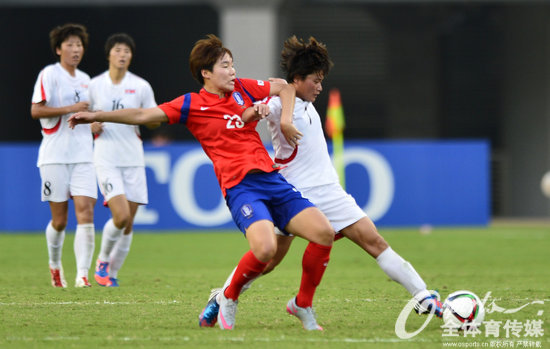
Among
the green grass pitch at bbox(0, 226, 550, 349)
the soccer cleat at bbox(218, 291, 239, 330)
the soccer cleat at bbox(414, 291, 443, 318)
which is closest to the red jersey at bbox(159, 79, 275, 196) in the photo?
the soccer cleat at bbox(218, 291, 239, 330)

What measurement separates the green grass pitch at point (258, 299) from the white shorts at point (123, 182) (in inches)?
32.9

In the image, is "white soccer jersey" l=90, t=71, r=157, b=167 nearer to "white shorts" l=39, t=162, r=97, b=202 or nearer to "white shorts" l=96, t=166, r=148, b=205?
"white shorts" l=96, t=166, r=148, b=205

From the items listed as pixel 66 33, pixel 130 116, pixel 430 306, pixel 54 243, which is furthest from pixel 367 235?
pixel 66 33

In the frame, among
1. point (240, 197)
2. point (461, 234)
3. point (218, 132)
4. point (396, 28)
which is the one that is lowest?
point (461, 234)

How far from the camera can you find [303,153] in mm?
6316

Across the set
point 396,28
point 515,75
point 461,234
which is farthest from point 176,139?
point 461,234

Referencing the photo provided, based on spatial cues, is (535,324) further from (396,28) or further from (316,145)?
(396,28)

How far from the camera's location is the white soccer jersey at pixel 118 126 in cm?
887

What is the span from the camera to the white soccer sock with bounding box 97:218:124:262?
8.69m

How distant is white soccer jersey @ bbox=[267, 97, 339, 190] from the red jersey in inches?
10.0

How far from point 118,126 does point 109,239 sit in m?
1.10

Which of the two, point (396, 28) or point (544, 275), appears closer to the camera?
point (544, 275)

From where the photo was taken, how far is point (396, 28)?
25.4 m

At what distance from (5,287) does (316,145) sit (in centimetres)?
357
